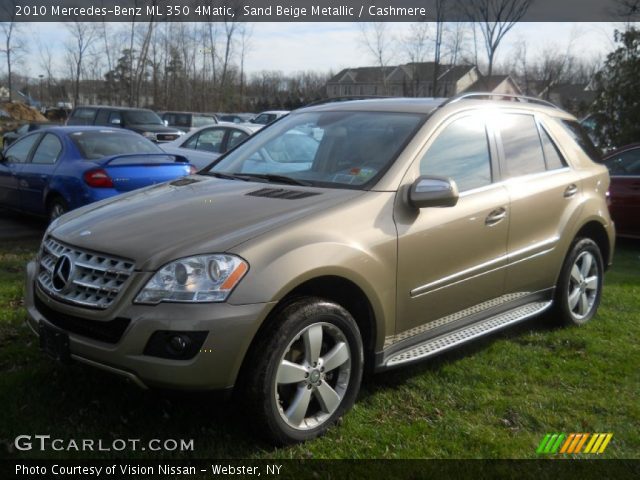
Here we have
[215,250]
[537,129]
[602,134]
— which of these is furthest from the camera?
[602,134]

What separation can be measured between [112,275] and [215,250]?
0.51m

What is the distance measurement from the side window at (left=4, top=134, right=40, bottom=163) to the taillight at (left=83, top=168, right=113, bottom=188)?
1824mm

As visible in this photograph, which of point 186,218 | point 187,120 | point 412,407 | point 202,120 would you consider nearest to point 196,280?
point 186,218

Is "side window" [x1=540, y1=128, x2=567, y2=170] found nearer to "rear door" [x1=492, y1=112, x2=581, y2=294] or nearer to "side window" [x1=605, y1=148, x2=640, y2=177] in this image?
"rear door" [x1=492, y1=112, x2=581, y2=294]

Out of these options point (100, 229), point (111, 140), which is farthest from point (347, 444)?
point (111, 140)

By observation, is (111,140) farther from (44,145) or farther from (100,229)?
(100,229)

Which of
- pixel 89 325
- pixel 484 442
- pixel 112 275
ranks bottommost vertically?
pixel 484 442

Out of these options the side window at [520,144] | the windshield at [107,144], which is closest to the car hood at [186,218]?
the side window at [520,144]

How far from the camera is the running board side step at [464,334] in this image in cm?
374

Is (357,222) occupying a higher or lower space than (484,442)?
higher

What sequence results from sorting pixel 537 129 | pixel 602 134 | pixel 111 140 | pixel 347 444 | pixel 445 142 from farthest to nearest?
pixel 602 134 → pixel 111 140 → pixel 537 129 → pixel 445 142 → pixel 347 444

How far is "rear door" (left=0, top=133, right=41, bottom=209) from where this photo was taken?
28.7 feet

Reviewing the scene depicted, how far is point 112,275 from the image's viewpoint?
310 cm

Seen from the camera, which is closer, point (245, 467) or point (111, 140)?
point (245, 467)
